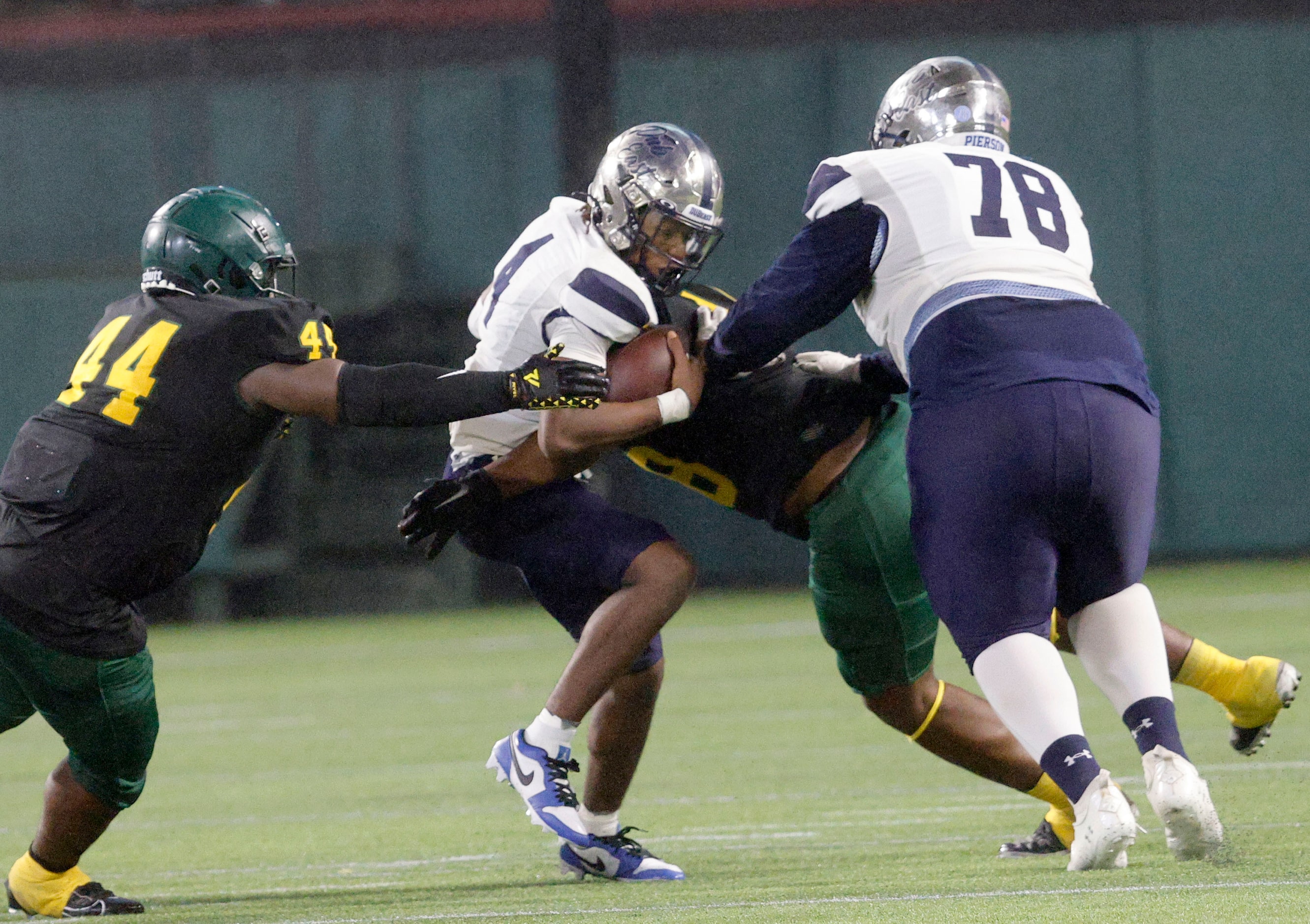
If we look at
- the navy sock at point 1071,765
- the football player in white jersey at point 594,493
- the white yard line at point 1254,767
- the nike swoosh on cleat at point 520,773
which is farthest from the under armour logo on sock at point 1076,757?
the white yard line at point 1254,767

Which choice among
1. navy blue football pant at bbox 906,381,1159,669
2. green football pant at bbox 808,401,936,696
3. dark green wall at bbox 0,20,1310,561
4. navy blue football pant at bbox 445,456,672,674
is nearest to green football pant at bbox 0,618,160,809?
navy blue football pant at bbox 445,456,672,674

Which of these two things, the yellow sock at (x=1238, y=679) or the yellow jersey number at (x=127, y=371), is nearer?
the yellow jersey number at (x=127, y=371)

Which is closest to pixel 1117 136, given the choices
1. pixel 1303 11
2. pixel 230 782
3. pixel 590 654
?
pixel 1303 11

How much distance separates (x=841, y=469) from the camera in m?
4.16

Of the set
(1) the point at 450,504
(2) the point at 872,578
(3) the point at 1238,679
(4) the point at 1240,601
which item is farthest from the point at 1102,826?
(4) the point at 1240,601

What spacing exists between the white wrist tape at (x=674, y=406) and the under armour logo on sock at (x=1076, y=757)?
1.07m

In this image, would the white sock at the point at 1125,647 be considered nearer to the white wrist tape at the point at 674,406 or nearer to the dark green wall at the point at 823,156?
the white wrist tape at the point at 674,406

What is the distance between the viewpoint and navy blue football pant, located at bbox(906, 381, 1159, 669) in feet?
10.8

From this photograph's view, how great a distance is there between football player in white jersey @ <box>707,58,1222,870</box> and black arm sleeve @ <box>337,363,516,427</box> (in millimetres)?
517

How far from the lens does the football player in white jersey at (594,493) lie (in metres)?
3.94

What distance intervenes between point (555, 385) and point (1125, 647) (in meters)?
1.12

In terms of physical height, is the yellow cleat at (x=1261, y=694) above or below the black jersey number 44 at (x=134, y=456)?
below

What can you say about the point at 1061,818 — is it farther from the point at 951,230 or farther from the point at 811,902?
the point at 951,230

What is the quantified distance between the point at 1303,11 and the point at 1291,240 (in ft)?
4.64
